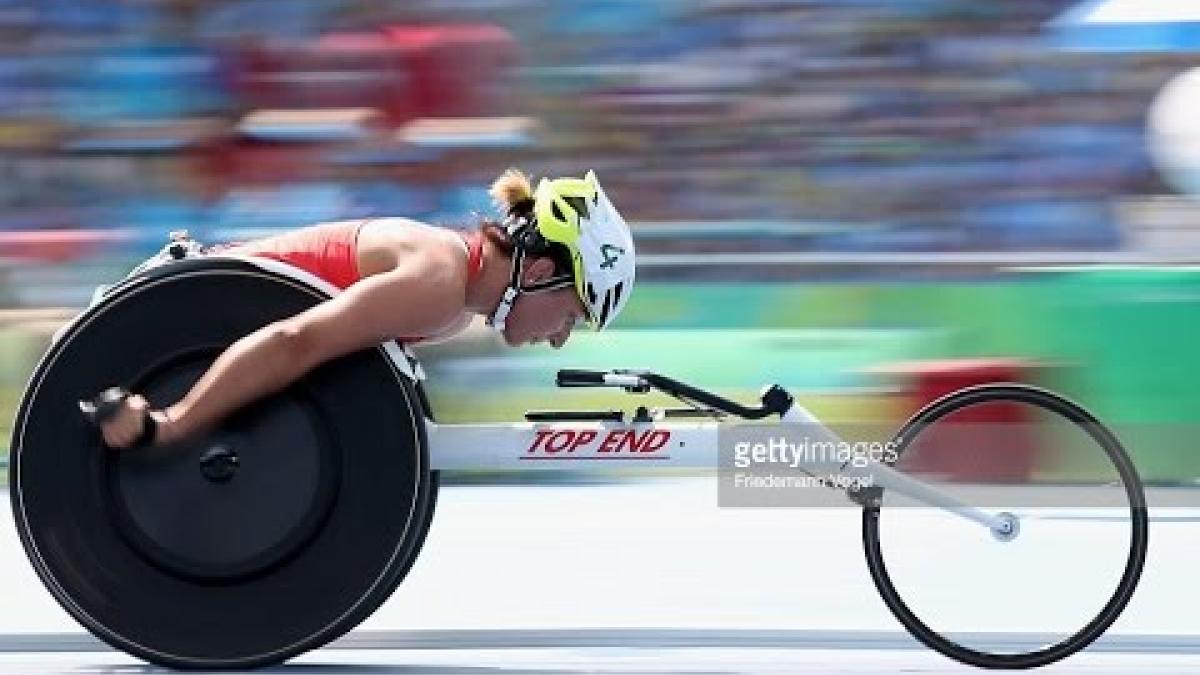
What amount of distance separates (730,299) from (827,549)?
2.33 metres

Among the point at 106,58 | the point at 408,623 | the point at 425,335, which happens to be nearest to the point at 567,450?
the point at 425,335

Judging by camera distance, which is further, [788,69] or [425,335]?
[788,69]

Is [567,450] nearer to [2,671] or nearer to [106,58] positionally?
[2,671]

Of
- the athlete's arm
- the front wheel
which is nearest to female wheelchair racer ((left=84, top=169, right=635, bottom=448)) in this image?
the athlete's arm

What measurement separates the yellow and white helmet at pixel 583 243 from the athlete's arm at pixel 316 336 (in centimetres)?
22

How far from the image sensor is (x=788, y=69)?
31.9 ft

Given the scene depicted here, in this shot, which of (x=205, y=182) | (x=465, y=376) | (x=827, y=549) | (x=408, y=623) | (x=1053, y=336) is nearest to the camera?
(x=408, y=623)

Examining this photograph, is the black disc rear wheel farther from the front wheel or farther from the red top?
the front wheel

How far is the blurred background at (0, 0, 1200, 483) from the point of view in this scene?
9.28m

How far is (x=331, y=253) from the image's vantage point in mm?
5066

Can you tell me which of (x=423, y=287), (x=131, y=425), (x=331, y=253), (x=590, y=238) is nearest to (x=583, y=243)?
(x=590, y=238)

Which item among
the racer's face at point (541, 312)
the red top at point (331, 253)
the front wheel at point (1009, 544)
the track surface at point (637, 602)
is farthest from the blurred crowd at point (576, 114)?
the red top at point (331, 253)

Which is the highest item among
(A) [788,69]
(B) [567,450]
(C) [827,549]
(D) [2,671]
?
(A) [788,69]

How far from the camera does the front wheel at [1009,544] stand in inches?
205
